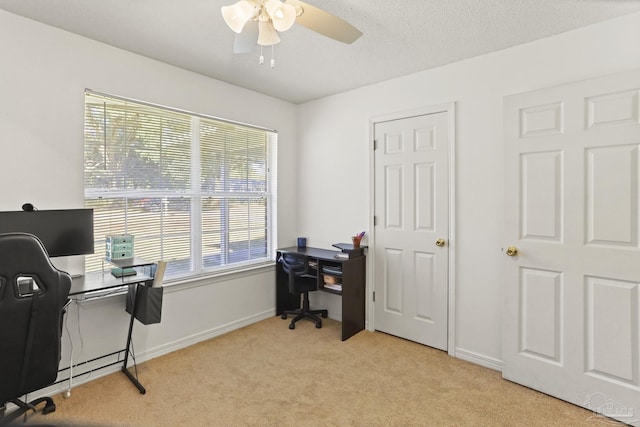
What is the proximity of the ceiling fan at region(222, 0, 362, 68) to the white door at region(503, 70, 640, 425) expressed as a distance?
1546 mm

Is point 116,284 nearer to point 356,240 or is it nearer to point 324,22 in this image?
point 324,22

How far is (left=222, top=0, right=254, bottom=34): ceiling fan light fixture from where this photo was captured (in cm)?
148

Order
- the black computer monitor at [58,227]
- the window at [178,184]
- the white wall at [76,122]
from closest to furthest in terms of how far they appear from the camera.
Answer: the black computer monitor at [58,227]
the white wall at [76,122]
the window at [178,184]

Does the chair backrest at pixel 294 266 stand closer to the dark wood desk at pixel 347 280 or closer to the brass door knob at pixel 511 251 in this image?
the dark wood desk at pixel 347 280

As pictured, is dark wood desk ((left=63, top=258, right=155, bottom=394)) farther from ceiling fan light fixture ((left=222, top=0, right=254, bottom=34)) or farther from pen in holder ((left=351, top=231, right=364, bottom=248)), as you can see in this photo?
pen in holder ((left=351, top=231, right=364, bottom=248))

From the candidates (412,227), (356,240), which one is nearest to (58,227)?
(356,240)

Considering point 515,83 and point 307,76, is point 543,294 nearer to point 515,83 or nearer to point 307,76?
point 515,83

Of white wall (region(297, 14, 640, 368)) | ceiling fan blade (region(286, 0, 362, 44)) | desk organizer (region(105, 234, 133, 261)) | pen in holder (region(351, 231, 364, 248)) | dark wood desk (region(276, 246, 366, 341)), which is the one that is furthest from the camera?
pen in holder (region(351, 231, 364, 248))

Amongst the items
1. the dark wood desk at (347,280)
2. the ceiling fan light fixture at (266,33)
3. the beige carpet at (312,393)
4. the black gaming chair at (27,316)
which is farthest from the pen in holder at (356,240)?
the black gaming chair at (27,316)

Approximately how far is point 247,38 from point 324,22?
0.44 meters

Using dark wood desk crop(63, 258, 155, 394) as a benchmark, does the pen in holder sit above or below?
above

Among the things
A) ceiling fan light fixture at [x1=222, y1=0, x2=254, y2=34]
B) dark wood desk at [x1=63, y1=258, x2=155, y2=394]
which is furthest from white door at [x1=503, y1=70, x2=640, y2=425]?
dark wood desk at [x1=63, y1=258, x2=155, y2=394]

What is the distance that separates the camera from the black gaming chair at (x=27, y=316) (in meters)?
1.43

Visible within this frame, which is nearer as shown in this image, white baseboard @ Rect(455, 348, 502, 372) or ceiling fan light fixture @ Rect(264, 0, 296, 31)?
ceiling fan light fixture @ Rect(264, 0, 296, 31)
